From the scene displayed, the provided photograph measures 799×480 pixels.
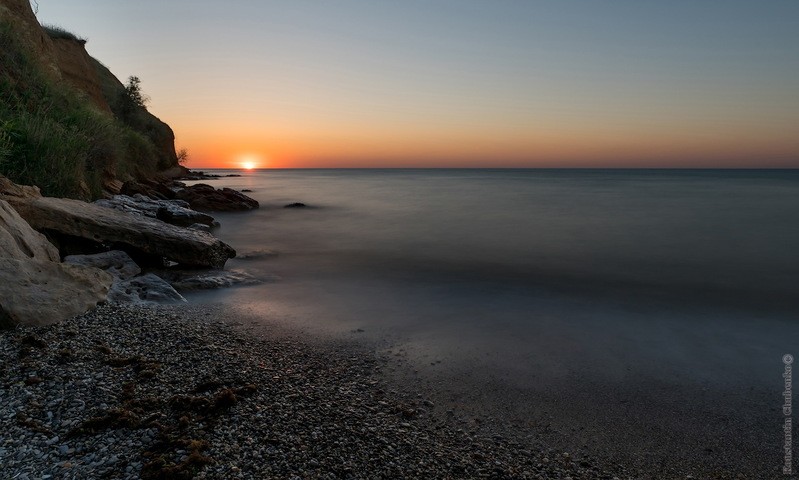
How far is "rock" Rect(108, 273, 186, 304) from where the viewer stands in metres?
5.84

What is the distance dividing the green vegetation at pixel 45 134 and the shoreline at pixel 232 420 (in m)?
5.00

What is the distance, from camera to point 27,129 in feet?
26.2

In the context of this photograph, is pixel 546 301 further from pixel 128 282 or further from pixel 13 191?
pixel 13 191

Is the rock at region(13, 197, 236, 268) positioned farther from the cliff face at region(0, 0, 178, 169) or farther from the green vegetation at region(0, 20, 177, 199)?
the cliff face at region(0, 0, 178, 169)

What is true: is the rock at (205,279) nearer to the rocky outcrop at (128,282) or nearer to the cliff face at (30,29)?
the rocky outcrop at (128,282)

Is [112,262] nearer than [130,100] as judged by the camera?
Yes

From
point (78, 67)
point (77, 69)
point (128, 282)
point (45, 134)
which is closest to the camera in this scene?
point (128, 282)

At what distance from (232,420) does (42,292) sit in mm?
2871

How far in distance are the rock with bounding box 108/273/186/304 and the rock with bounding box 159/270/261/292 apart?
49cm

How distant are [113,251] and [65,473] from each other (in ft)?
18.5

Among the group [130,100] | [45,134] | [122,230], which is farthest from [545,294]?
[130,100]

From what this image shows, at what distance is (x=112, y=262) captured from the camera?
7.05m

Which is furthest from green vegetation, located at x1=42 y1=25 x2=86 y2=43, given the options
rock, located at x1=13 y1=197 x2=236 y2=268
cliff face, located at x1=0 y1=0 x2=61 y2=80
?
rock, located at x1=13 y1=197 x2=236 y2=268

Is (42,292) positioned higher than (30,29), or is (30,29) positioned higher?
(30,29)
